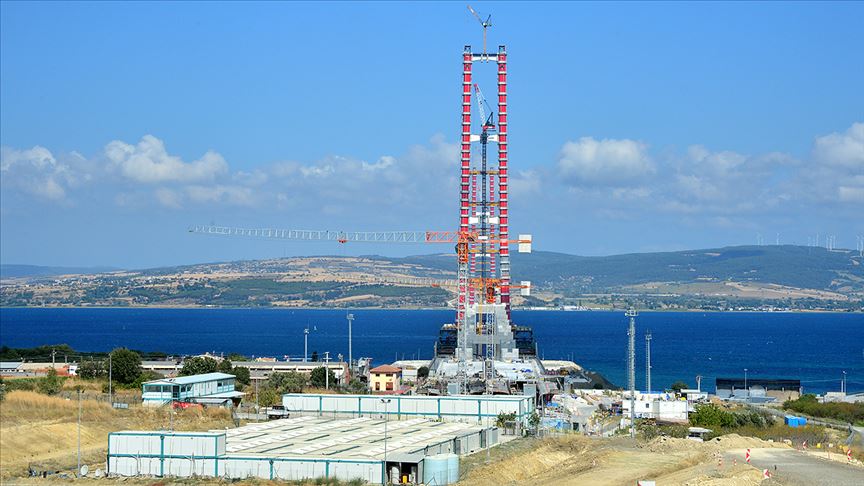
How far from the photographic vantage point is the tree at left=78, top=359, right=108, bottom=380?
56.3 m

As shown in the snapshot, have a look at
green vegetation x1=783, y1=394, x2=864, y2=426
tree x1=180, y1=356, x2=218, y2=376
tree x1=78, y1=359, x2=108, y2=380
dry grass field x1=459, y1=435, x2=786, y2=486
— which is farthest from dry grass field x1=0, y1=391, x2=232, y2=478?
green vegetation x1=783, y1=394, x2=864, y2=426

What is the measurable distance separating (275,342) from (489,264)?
129 ft

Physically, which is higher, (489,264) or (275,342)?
(489,264)

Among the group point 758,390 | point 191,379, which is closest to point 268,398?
point 191,379

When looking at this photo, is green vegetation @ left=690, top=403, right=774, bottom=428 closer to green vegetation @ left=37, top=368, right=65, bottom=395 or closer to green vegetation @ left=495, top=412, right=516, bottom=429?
green vegetation @ left=495, top=412, right=516, bottom=429

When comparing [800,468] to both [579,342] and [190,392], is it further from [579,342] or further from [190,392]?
[579,342]

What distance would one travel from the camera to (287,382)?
187ft

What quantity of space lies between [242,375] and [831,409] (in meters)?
30.0

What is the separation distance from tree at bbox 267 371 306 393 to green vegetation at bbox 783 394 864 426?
25.4m

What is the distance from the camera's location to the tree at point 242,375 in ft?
201

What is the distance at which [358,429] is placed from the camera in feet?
134

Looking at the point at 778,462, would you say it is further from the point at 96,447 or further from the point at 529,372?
the point at 529,372

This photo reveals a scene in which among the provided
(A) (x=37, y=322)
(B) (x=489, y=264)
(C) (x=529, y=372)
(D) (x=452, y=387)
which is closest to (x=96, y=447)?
(D) (x=452, y=387)

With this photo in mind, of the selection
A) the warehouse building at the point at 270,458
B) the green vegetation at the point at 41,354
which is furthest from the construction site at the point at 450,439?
the green vegetation at the point at 41,354
